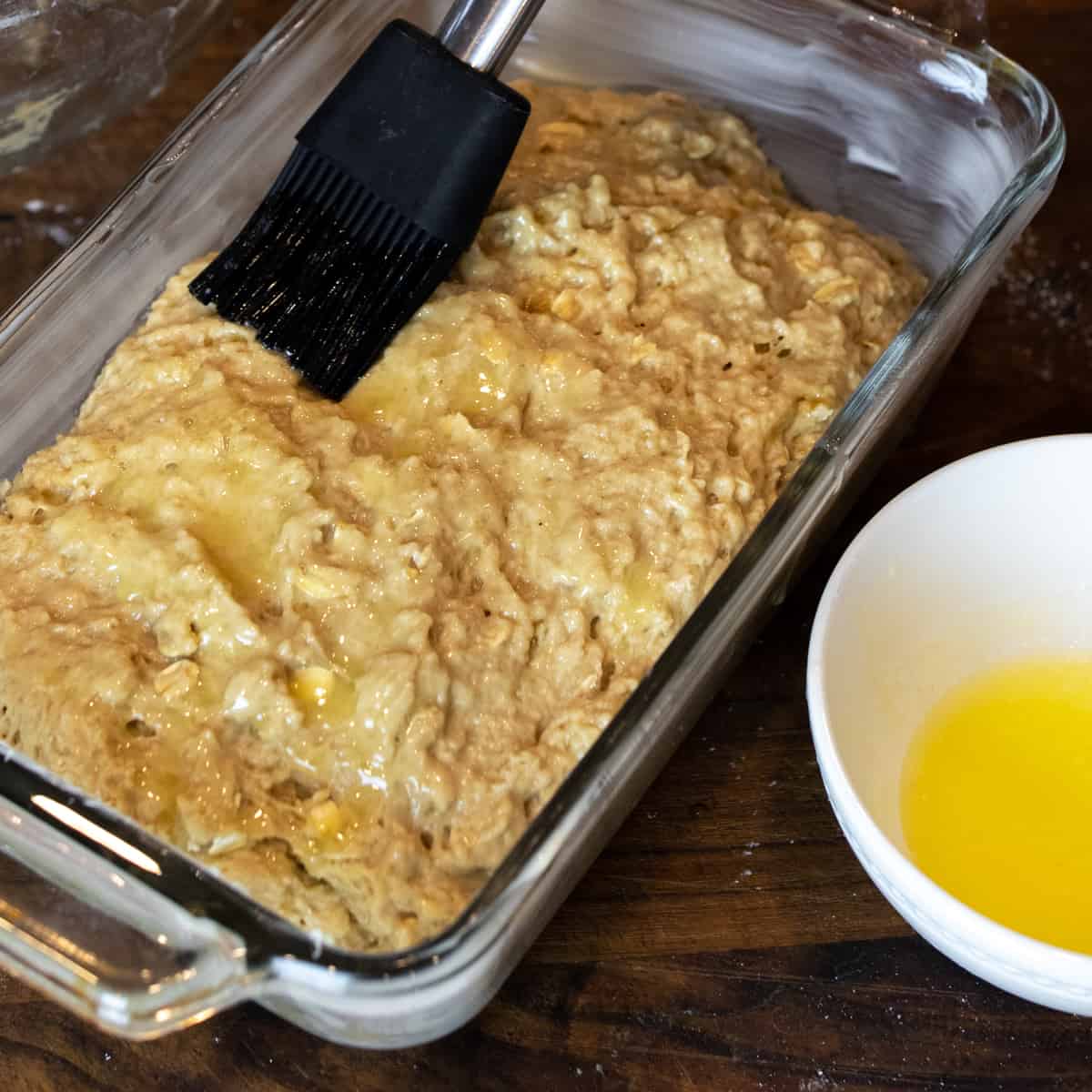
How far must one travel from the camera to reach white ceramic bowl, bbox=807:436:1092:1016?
1229mm

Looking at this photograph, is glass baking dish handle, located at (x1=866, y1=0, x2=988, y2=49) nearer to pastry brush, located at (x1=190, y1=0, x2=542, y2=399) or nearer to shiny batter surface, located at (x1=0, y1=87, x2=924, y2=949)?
shiny batter surface, located at (x1=0, y1=87, x2=924, y2=949)

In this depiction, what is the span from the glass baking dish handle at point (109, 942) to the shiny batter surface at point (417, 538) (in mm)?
98

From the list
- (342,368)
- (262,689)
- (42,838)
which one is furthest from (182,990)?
(342,368)

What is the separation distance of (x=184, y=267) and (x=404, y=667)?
21.3 inches

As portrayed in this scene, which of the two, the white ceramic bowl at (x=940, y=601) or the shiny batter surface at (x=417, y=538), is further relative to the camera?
the white ceramic bowl at (x=940, y=601)

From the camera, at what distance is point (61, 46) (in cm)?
171

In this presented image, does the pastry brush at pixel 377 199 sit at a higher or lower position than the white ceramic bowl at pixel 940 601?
higher

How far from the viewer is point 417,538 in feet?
3.91

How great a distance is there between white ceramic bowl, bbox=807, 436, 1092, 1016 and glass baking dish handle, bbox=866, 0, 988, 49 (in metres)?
0.47

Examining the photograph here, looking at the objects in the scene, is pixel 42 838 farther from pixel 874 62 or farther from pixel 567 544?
pixel 874 62

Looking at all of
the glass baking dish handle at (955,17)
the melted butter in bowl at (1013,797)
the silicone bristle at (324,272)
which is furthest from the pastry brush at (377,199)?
the melted butter in bowl at (1013,797)

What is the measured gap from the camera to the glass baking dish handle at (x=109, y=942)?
948mm

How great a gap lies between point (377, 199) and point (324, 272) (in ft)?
0.28

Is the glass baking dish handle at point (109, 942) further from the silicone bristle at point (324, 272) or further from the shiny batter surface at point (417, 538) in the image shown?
the silicone bristle at point (324, 272)
